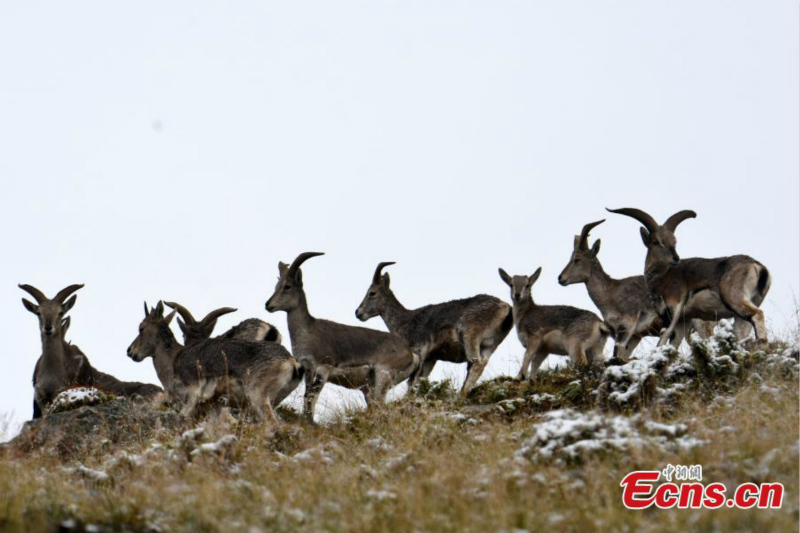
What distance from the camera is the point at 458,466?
35.4ft

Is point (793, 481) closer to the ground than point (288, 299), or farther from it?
closer to the ground

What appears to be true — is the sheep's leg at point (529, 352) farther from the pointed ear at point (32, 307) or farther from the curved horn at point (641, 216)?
the pointed ear at point (32, 307)

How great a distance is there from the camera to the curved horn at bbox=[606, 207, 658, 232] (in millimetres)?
19703

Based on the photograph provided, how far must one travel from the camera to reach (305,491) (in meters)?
10.4

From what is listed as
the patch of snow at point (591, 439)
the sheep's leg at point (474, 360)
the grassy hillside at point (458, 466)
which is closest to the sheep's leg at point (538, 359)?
the sheep's leg at point (474, 360)

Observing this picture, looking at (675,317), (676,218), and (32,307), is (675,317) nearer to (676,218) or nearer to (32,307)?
(676,218)

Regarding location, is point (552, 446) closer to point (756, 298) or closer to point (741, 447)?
point (741, 447)

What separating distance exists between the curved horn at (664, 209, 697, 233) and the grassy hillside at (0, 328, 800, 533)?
507 cm

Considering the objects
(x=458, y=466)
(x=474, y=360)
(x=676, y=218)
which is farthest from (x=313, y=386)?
(x=458, y=466)

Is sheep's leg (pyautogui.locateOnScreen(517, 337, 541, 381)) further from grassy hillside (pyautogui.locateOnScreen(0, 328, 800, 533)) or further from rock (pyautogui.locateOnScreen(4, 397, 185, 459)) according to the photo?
rock (pyautogui.locateOnScreen(4, 397, 185, 459))

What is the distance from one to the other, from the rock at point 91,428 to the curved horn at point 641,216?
8.31m

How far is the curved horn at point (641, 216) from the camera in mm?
19703

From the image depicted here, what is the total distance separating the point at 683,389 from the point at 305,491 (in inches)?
219

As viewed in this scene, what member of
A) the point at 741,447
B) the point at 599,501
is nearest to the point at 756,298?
the point at 741,447
